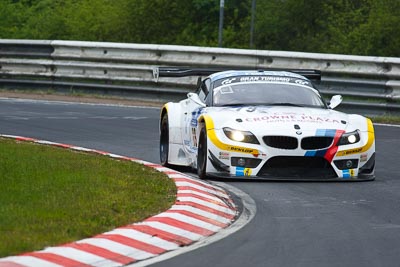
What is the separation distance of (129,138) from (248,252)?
927 centimetres

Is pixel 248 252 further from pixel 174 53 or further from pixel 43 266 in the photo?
pixel 174 53

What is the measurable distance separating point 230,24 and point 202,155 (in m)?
28.1

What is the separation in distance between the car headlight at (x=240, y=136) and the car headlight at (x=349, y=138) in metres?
0.93

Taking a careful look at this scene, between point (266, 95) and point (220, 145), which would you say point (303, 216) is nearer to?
point (220, 145)

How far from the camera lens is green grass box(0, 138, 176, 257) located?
9148 mm

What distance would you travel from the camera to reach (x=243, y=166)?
43.8ft

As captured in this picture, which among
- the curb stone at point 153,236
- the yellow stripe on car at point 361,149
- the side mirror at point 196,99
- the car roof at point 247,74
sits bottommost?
the curb stone at point 153,236

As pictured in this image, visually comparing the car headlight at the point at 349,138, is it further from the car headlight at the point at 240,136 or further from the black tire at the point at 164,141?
the black tire at the point at 164,141

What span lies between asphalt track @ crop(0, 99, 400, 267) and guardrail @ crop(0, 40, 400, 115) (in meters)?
2.97

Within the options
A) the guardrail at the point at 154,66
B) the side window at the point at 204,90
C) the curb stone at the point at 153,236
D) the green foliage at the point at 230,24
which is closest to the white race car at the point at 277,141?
the side window at the point at 204,90

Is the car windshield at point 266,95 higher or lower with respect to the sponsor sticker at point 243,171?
higher

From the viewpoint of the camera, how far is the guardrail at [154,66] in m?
22.3

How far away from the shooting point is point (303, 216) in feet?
35.6

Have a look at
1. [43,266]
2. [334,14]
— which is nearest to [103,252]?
[43,266]
